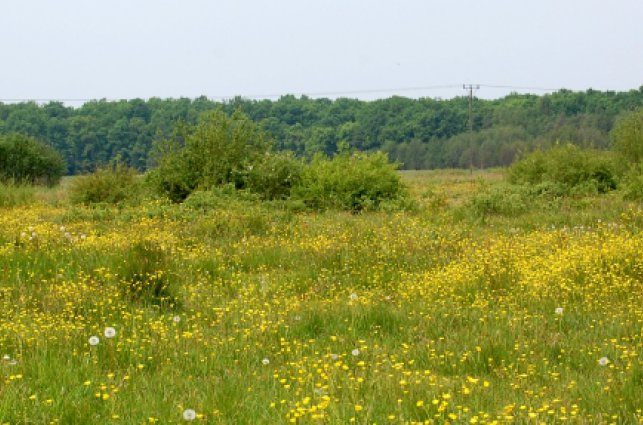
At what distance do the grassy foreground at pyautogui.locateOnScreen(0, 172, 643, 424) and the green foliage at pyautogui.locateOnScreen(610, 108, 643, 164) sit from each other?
17.0 m

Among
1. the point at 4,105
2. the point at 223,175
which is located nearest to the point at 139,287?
the point at 223,175

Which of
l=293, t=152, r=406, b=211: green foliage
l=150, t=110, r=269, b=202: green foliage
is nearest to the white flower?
l=293, t=152, r=406, b=211: green foliage

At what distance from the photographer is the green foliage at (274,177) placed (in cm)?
2205

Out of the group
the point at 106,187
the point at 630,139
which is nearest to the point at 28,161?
the point at 106,187

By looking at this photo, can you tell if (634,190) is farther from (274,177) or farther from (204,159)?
(204,159)

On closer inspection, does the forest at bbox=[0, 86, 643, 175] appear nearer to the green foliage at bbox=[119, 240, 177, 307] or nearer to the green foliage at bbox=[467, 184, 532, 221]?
the green foliage at bbox=[467, 184, 532, 221]

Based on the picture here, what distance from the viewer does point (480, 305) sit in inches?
286

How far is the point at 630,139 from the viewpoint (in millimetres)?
28219

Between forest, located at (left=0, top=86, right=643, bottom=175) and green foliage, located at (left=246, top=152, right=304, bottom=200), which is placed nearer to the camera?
green foliage, located at (left=246, top=152, right=304, bottom=200)

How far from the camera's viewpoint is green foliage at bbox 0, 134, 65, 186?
46225 millimetres

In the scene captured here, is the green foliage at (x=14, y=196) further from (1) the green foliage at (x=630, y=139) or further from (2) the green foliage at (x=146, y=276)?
(1) the green foliage at (x=630, y=139)

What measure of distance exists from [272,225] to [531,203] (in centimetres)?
765

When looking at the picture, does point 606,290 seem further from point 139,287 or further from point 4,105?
point 4,105

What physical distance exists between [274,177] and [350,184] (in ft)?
8.87
